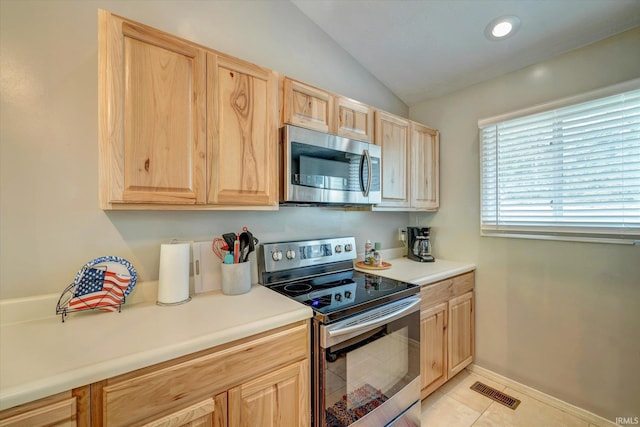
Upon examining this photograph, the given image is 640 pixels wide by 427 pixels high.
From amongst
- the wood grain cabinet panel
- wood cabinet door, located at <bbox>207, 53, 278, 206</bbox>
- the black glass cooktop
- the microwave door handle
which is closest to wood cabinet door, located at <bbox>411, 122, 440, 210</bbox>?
the microwave door handle

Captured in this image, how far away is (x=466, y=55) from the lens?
79.4 inches

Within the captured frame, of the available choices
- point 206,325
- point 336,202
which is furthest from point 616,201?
point 206,325

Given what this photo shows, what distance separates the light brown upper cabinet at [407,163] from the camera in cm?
204

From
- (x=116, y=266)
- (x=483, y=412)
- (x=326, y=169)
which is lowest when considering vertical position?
(x=483, y=412)

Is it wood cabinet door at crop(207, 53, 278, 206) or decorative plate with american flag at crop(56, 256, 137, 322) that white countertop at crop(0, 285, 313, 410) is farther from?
wood cabinet door at crop(207, 53, 278, 206)

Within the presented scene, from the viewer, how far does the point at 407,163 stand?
2.21 m

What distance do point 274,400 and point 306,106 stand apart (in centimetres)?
151

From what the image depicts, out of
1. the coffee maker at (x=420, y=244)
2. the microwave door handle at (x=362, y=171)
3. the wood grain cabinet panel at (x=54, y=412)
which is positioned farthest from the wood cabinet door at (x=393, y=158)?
the wood grain cabinet panel at (x=54, y=412)

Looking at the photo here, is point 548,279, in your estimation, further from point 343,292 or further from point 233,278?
point 233,278

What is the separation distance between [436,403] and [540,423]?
61cm

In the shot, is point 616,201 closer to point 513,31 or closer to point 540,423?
point 513,31

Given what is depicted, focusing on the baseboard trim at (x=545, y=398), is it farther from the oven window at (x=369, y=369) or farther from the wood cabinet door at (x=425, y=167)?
the wood cabinet door at (x=425, y=167)

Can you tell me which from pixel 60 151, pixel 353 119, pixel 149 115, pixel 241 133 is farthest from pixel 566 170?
pixel 60 151

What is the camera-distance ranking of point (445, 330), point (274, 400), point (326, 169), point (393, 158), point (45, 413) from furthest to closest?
point (393, 158) < point (445, 330) < point (326, 169) < point (274, 400) < point (45, 413)
